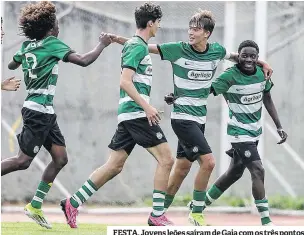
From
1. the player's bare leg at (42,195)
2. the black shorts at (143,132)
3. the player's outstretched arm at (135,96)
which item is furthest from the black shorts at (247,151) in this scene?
the player's bare leg at (42,195)

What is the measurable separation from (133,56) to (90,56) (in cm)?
38

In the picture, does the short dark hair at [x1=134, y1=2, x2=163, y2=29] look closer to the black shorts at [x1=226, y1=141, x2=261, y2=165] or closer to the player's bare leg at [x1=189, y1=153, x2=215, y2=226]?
the player's bare leg at [x1=189, y1=153, x2=215, y2=226]

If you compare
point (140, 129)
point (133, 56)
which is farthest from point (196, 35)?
point (140, 129)

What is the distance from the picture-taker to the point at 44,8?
329 inches

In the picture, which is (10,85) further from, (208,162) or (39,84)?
(208,162)

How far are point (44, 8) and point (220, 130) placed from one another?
4.30 metres

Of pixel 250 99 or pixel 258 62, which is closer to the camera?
pixel 250 99

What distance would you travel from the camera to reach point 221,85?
8.65 m

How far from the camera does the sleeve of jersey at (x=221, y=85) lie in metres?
8.63

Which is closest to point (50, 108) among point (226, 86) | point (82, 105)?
point (226, 86)

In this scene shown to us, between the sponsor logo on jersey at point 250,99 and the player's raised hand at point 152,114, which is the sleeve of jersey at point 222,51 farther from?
the player's raised hand at point 152,114

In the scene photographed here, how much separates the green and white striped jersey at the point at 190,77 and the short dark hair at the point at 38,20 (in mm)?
1043

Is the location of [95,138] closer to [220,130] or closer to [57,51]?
[220,130]

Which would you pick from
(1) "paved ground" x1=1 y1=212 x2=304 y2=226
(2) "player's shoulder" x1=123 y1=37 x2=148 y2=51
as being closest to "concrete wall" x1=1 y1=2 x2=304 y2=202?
(1) "paved ground" x1=1 y1=212 x2=304 y2=226
